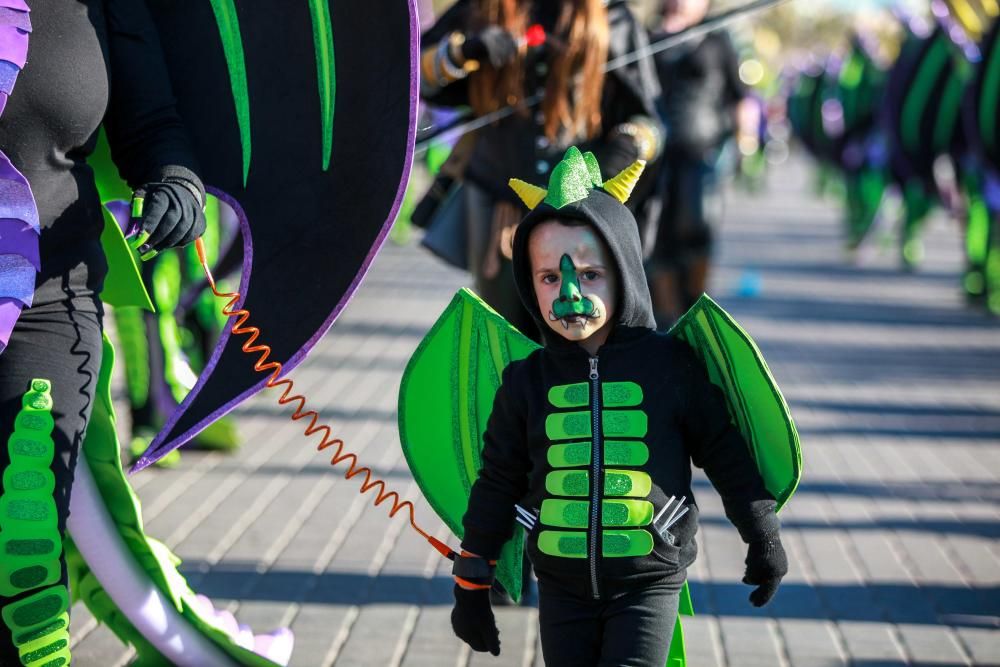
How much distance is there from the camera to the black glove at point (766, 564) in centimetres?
259

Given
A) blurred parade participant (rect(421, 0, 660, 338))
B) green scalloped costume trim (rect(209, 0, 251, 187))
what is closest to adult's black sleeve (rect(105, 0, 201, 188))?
green scalloped costume trim (rect(209, 0, 251, 187))

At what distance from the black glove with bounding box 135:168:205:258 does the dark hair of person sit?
139 cm

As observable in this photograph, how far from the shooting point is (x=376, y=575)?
4418 millimetres

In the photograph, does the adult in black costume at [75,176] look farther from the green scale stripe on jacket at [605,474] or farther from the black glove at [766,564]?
the black glove at [766,564]

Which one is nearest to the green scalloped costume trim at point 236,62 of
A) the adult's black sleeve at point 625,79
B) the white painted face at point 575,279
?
the white painted face at point 575,279

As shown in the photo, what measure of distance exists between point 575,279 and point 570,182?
0.20m

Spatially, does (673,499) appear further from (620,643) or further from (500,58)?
(500,58)

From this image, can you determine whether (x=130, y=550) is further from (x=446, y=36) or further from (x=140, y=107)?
(x=446, y=36)

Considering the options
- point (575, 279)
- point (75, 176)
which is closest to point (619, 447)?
point (575, 279)

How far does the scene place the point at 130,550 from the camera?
9.88 ft

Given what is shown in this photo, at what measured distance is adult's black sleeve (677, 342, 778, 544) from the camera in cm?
259

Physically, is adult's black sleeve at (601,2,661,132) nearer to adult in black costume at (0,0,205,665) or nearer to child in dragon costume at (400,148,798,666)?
child in dragon costume at (400,148,798,666)

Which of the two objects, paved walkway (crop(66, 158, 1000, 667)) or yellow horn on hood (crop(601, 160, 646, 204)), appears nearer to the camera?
yellow horn on hood (crop(601, 160, 646, 204))

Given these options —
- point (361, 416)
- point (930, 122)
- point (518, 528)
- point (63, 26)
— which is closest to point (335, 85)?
point (63, 26)
